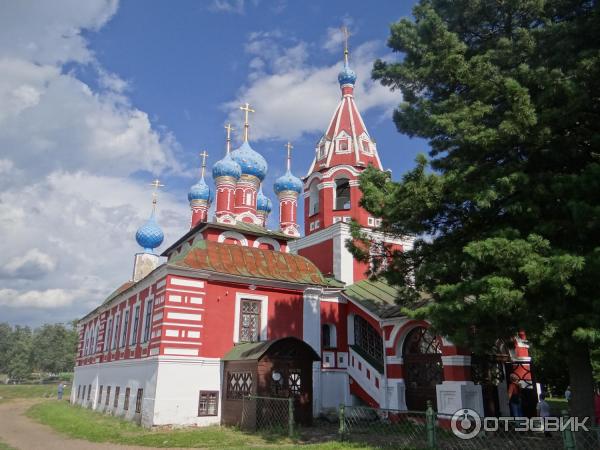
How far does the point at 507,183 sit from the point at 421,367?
8.69 m

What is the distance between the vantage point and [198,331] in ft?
51.6

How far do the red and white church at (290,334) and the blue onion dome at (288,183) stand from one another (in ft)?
21.2

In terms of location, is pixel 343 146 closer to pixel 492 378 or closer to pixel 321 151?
pixel 321 151

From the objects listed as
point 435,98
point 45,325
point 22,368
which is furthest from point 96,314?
point 45,325

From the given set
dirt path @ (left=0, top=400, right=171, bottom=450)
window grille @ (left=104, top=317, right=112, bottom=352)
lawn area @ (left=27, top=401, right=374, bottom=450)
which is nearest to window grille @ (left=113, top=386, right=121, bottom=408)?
lawn area @ (left=27, top=401, right=374, bottom=450)

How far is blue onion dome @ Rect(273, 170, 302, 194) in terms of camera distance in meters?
30.2

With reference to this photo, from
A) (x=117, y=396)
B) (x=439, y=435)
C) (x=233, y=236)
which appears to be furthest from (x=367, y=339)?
(x=117, y=396)

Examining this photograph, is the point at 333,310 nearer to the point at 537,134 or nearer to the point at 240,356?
the point at 240,356

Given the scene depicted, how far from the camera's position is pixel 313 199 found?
22.7 m

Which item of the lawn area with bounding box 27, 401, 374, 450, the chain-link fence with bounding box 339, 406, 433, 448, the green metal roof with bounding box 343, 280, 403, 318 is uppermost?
the green metal roof with bounding box 343, 280, 403, 318

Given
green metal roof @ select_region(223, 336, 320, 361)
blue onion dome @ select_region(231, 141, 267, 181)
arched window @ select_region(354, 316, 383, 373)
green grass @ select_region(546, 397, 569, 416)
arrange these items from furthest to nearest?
blue onion dome @ select_region(231, 141, 267, 181), arched window @ select_region(354, 316, 383, 373), green grass @ select_region(546, 397, 569, 416), green metal roof @ select_region(223, 336, 320, 361)

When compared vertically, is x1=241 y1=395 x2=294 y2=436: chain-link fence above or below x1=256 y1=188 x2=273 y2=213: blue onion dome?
below

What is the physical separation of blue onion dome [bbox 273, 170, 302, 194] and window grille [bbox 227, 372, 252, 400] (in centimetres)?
1647

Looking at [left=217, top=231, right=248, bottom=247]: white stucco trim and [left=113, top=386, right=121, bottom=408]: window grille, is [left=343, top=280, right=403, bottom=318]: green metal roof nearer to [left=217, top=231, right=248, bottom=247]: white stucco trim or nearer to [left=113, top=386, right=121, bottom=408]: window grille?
[left=217, top=231, right=248, bottom=247]: white stucco trim
